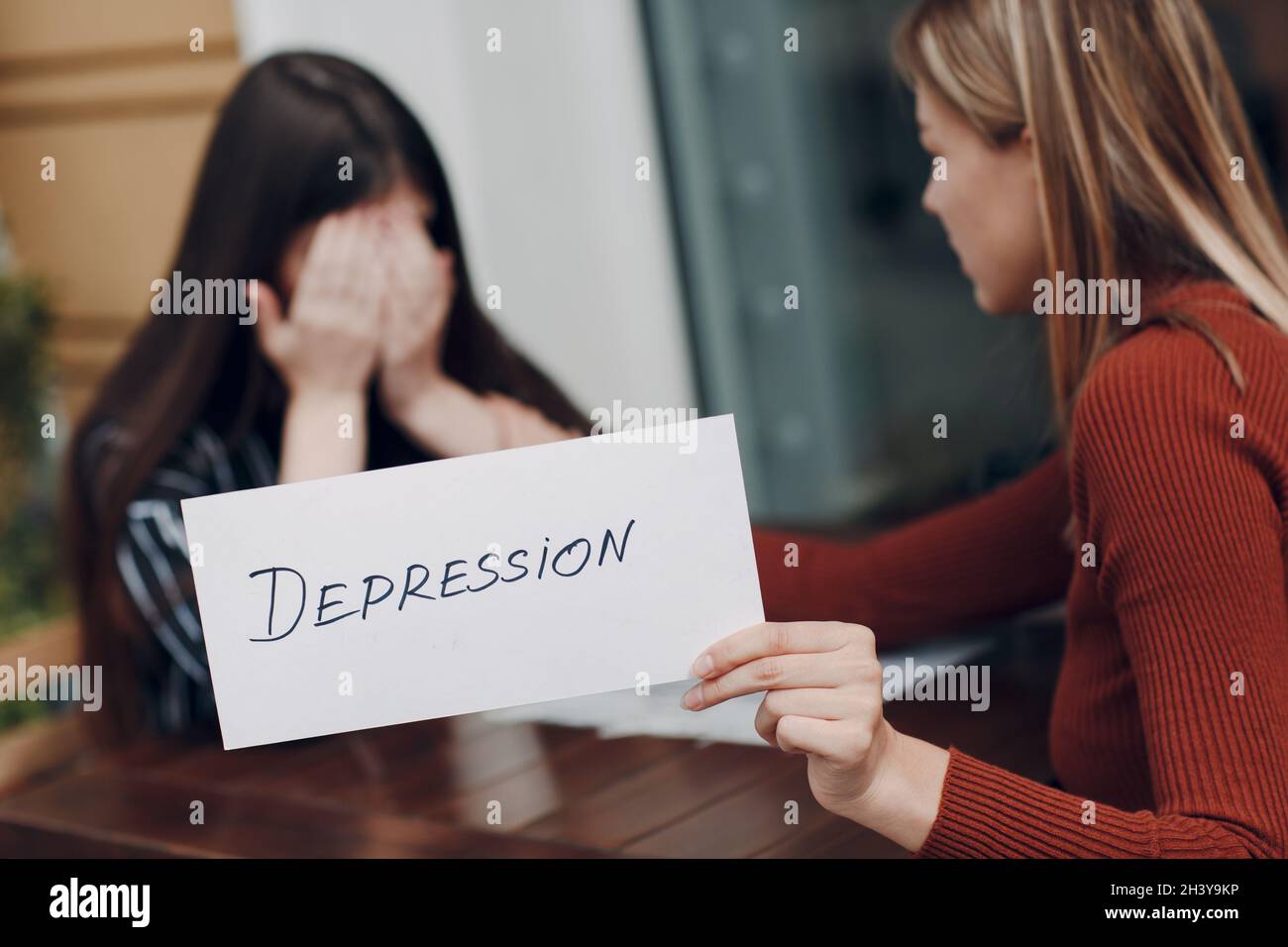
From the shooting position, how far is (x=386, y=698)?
2.48 feet

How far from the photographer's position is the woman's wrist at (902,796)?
30.5 inches

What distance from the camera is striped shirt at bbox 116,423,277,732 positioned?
153 cm

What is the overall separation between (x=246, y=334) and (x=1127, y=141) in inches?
41.3

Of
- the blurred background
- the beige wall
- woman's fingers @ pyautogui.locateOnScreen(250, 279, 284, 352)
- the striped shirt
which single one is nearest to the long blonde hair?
woman's fingers @ pyautogui.locateOnScreen(250, 279, 284, 352)

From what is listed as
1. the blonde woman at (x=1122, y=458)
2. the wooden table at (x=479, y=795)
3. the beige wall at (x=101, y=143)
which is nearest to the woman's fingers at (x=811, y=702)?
the blonde woman at (x=1122, y=458)

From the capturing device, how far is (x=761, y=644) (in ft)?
2.45

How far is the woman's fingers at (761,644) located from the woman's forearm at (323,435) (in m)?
0.78

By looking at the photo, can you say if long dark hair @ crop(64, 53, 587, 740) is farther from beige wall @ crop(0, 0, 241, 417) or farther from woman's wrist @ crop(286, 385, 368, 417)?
beige wall @ crop(0, 0, 241, 417)

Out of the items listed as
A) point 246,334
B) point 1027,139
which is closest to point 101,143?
point 246,334

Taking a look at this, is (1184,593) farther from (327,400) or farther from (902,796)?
(327,400)
